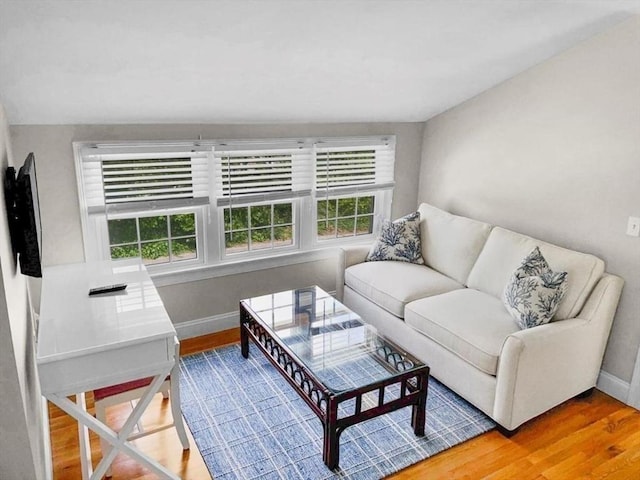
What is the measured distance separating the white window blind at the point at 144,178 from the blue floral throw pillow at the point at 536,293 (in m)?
2.12

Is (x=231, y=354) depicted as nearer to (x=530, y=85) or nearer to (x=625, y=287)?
(x=625, y=287)

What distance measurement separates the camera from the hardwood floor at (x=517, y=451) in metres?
2.35

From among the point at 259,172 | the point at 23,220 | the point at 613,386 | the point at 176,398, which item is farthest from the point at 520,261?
the point at 23,220

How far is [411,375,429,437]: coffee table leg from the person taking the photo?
8.23ft

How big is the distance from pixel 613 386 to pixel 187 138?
3127 millimetres

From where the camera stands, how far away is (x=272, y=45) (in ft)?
7.49

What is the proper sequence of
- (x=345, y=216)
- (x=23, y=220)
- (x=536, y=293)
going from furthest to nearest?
(x=345, y=216) → (x=536, y=293) → (x=23, y=220)

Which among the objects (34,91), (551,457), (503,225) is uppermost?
(34,91)

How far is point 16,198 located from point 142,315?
0.70 meters

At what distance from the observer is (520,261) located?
3119 millimetres

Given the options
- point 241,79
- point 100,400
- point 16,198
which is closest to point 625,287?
point 241,79

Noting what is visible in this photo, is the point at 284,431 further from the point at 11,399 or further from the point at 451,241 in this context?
the point at 451,241

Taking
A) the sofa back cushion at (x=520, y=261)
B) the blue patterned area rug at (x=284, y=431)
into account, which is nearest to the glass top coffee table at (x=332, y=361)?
the blue patterned area rug at (x=284, y=431)

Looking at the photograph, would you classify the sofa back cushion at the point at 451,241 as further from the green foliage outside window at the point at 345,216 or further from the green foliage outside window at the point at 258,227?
the green foliage outside window at the point at 258,227
